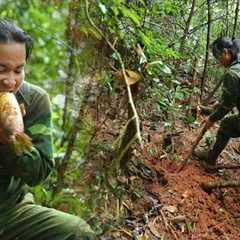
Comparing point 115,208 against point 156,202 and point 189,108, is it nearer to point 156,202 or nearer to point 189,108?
point 156,202

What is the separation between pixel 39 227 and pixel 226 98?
3560 millimetres

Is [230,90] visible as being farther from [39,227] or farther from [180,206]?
[39,227]

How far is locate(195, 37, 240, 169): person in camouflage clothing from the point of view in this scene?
562 cm

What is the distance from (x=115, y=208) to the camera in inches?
155

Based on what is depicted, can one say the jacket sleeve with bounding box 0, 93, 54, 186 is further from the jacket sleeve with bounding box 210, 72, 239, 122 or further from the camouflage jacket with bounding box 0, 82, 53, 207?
the jacket sleeve with bounding box 210, 72, 239, 122

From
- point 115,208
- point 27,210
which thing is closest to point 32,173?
point 27,210

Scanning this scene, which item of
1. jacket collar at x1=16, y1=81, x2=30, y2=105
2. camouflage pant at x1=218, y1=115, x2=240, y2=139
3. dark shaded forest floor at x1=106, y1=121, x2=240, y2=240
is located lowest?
dark shaded forest floor at x1=106, y1=121, x2=240, y2=240

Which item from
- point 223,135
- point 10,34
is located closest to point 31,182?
point 10,34

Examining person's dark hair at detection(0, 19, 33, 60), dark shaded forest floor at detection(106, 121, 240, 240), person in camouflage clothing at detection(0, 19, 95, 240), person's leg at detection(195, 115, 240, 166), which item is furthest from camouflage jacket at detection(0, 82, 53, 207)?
person's leg at detection(195, 115, 240, 166)

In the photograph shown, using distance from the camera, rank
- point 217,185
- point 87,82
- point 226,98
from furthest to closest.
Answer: point 226,98 → point 217,185 → point 87,82

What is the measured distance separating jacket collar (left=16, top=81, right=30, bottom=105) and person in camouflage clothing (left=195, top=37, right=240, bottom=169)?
137 inches

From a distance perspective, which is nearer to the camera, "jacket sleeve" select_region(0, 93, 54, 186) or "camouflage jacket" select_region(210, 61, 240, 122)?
"jacket sleeve" select_region(0, 93, 54, 186)

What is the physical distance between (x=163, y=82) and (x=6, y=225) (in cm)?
336

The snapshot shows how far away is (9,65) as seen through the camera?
7.52 ft
